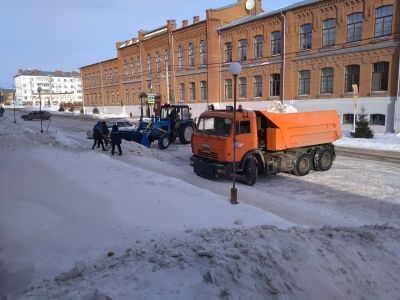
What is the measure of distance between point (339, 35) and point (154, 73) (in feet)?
99.8

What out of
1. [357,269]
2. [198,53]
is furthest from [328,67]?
[357,269]

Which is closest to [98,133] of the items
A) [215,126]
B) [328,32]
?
[215,126]

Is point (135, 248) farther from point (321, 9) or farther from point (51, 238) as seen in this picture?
point (321, 9)

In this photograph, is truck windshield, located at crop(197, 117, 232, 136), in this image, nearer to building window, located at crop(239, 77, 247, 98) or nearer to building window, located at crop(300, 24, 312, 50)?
building window, located at crop(300, 24, 312, 50)

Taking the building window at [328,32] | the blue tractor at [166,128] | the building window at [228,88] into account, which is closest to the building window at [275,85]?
the building window at [328,32]

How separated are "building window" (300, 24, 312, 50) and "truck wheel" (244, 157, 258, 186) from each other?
2330cm

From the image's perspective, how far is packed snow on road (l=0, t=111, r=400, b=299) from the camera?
15.2 ft

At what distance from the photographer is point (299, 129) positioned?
13.0 metres

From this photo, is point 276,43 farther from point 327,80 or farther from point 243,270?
point 243,270

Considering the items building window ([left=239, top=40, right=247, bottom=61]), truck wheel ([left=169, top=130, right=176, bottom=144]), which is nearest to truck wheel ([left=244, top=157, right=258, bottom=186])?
truck wheel ([left=169, top=130, right=176, bottom=144])

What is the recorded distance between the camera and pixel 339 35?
95.7ft

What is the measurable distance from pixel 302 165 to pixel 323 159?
126cm

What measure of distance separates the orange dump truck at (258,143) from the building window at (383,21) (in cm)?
1685

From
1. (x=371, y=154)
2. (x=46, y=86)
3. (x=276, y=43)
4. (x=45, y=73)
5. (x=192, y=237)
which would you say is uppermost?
(x=45, y=73)
